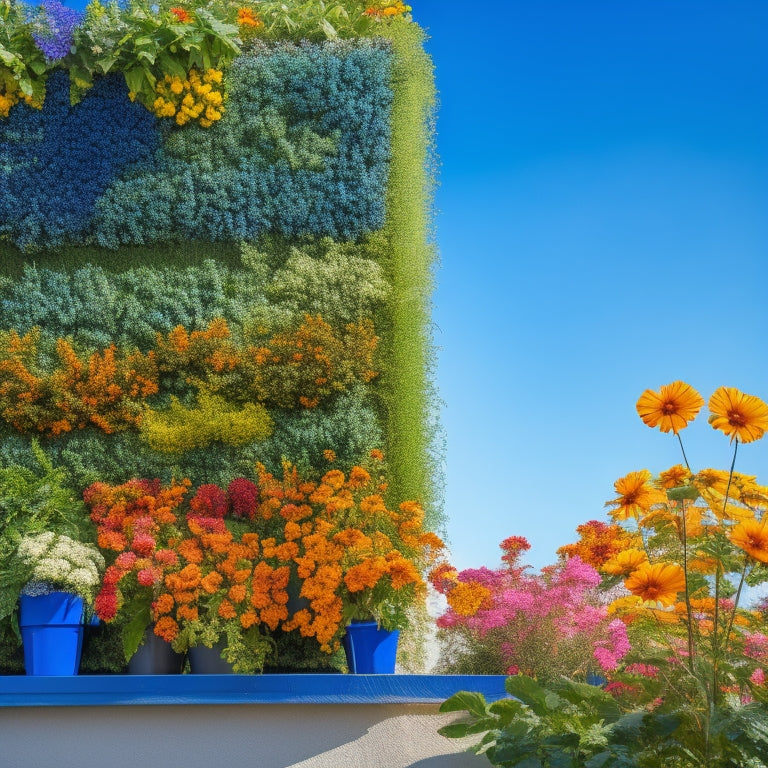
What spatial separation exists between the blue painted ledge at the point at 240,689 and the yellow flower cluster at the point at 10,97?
12.2 feet

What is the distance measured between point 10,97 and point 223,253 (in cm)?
183

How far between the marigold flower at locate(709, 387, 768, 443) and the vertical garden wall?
2.51 metres

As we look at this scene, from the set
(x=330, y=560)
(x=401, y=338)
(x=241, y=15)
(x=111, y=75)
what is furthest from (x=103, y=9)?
(x=330, y=560)

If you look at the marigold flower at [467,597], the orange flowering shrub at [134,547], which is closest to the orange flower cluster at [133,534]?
the orange flowering shrub at [134,547]

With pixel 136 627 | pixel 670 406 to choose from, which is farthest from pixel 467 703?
pixel 136 627

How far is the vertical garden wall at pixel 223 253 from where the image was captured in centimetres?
500

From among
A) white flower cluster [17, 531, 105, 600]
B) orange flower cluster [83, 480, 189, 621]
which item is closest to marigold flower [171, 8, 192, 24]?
orange flower cluster [83, 480, 189, 621]

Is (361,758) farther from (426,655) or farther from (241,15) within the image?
(241,15)

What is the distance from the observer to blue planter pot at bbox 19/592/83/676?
13.3 ft

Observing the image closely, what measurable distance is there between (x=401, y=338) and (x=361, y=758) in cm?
259

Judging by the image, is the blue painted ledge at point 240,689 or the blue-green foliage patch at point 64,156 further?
the blue-green foliage patch at point 64,156

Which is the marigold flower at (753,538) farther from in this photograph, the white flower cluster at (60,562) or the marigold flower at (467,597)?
the white flower cluster at (60,562)

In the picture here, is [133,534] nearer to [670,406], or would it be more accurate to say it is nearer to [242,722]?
[242,722]

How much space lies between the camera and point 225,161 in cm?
544
